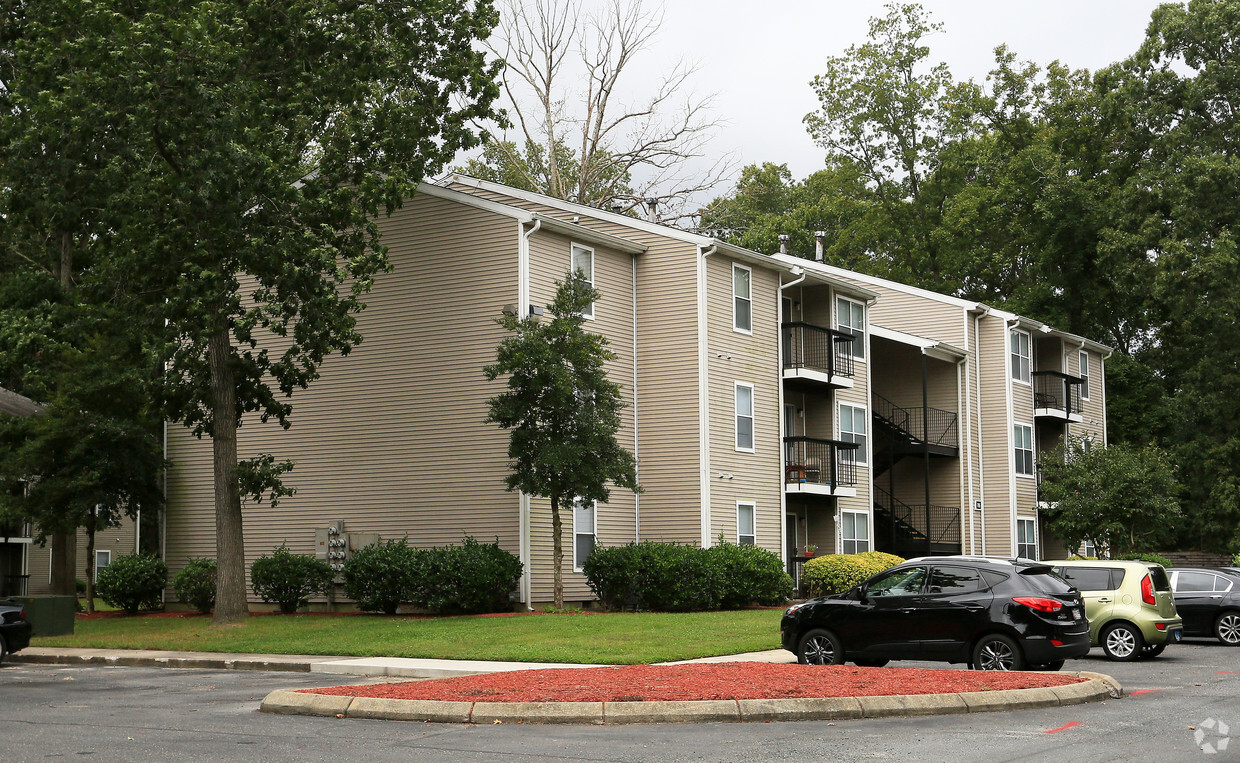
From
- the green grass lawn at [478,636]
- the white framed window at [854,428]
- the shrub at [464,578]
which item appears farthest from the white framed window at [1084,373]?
the shrub at [464,578]

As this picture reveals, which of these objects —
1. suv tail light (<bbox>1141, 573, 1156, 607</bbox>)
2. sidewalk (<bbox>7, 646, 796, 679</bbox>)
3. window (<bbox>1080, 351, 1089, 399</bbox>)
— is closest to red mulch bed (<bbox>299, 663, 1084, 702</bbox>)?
sidewalk (<bbox>7, 646, 796, 679</bbox>)

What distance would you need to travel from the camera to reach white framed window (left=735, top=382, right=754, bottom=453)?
32406mm

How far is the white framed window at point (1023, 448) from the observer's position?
4438cm

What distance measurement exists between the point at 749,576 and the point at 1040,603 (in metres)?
13.4

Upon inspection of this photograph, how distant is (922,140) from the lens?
63.1m

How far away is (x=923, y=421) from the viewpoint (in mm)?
41906

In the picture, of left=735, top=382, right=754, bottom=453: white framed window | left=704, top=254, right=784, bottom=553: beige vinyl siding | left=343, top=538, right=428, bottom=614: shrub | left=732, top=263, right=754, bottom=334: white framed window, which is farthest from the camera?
left=732, top=263, right=754, bottom=334: white framed window

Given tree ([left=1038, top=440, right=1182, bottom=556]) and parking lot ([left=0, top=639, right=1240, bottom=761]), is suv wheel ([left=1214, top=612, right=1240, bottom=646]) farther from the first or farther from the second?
tree ([left=1038, top=440, right=1182, bottom=556])

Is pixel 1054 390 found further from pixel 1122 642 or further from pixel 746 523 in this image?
pixel 1122 642

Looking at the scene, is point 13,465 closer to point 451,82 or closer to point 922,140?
point 451,82

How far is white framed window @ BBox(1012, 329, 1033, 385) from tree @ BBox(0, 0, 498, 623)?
23.7m

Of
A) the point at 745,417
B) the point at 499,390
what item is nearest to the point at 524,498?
the point at 499,390

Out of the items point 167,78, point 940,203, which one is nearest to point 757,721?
point 167,78

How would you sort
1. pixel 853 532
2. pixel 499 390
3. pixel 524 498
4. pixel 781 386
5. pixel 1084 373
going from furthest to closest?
pixel 1084 373
pixel 853 532
pixel 781 386
pixel 499 390
pixel 524 498
